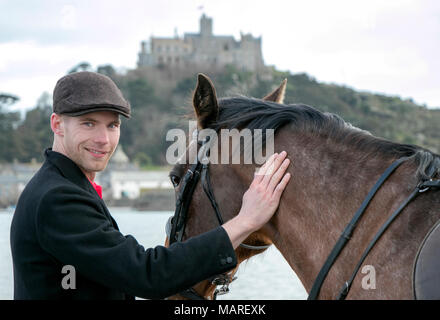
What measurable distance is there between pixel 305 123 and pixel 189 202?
0.66 m

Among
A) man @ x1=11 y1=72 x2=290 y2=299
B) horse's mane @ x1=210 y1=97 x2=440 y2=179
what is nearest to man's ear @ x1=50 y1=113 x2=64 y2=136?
man @ x1=11 y1=72 x2=290 y2=299

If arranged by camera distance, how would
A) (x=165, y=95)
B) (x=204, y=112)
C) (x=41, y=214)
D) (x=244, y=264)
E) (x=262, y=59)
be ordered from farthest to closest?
(x=262, y=59) < (x=165, y=95) < (x=244, y=264) < (x=204, y=112) < (x=41, y=214)

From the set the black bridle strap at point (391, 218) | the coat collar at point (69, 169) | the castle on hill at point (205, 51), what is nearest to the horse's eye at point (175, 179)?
the coat collar at point (69, 169)

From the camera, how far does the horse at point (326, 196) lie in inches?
85.1

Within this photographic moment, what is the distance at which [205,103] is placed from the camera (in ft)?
8.75

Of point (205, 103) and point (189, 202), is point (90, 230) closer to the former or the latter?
point (189, 202)

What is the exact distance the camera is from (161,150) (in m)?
98.2

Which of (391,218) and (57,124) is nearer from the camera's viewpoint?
(391,218)

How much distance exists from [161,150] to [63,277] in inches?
3791

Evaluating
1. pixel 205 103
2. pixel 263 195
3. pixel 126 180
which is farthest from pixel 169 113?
pixel 263 195

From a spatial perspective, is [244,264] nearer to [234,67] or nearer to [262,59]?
[234,67]

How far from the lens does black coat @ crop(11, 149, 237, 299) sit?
7.39ft
